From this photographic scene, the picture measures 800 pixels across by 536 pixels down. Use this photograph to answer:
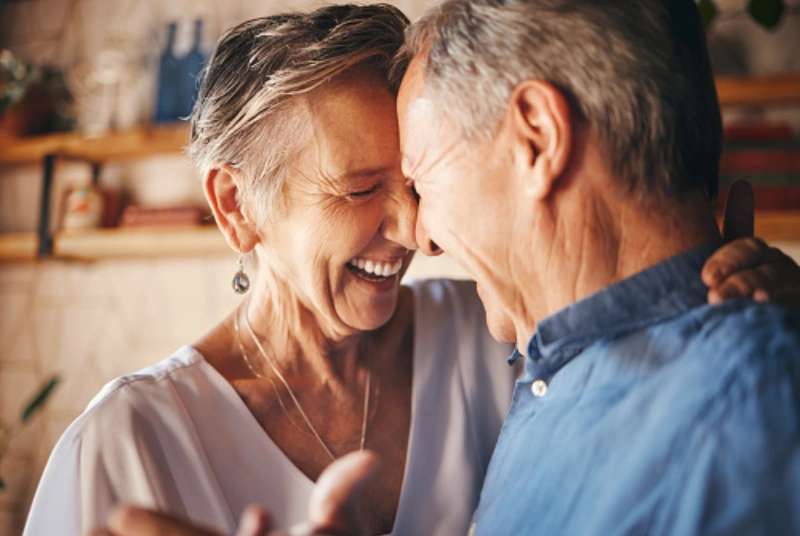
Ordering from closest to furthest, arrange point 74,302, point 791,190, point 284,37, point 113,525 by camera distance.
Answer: point 113,525, point 284,37, point 791,190, point 74,302

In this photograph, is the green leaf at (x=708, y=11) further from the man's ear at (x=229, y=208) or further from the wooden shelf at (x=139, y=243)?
the wooden shelf at (x=139, y=243)

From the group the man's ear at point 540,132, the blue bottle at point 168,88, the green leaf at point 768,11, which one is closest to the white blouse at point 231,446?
the man's ear at point 540,132

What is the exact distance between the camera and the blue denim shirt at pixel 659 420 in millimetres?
680

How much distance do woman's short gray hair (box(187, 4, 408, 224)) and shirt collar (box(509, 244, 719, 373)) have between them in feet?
2.05

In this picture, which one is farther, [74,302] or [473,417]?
[74,302]

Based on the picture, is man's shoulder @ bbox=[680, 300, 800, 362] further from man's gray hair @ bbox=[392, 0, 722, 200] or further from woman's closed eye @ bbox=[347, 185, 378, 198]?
woman's closed eye @ bbox=[347, 185, 378, 198]

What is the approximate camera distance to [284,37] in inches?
50.4

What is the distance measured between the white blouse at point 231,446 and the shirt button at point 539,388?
42 centimetres

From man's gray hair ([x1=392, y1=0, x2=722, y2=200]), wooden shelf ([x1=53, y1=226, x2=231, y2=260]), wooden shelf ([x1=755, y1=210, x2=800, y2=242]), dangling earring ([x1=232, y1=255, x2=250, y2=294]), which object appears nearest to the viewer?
man's gray hair ([x1=392, y1=0, x2=722, y2=200])

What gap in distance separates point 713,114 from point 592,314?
0.96ft

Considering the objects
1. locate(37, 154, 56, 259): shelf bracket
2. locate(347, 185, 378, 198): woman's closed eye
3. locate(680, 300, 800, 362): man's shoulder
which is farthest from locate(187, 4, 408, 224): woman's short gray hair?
locate(37, 154, 56, 259): shelf bracket

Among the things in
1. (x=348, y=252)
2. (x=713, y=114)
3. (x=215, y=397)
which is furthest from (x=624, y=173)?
(x=215, y=397)

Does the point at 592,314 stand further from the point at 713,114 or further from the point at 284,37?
the point at 284,37

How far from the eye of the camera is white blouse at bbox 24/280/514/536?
1143 millimetres
